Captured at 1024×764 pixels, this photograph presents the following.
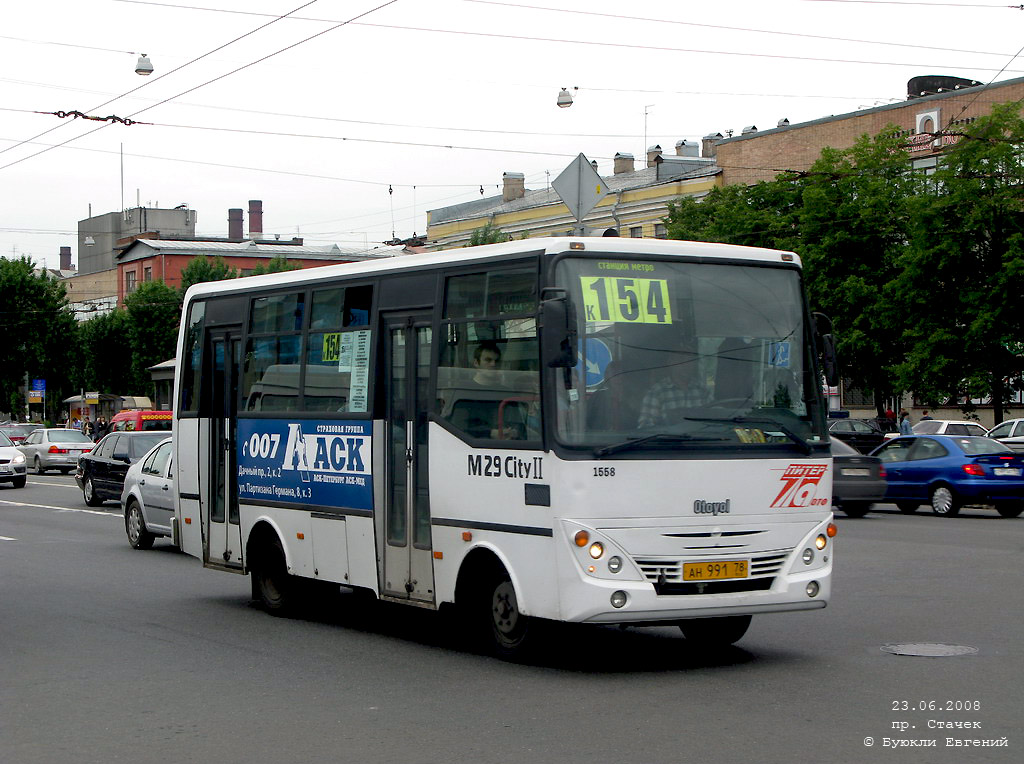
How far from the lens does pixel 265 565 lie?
508 inches

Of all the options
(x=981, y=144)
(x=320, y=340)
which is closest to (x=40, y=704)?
(x=320, y=340)

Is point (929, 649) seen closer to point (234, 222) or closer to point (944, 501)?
point (944, 501)

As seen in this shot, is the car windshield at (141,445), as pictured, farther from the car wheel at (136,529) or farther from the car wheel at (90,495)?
the car wheel at (136,529)

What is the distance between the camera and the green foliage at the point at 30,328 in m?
78.4

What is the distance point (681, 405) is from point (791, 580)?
1415 mm

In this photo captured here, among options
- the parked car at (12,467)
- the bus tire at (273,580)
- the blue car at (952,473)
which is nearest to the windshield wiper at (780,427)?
the bus tire at (273,580)

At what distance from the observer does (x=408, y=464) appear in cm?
1069

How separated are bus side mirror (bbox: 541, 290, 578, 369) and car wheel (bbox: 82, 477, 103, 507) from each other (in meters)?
22.1

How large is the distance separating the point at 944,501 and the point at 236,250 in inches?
2964

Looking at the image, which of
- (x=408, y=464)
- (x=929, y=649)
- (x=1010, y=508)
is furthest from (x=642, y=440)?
(x=1010, y=508)

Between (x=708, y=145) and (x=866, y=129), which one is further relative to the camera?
(x=708, y=145)

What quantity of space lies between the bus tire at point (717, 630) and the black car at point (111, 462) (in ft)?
57.2

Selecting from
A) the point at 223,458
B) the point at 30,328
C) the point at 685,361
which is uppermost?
the point at 30,328

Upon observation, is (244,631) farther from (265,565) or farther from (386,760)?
(386,760)
